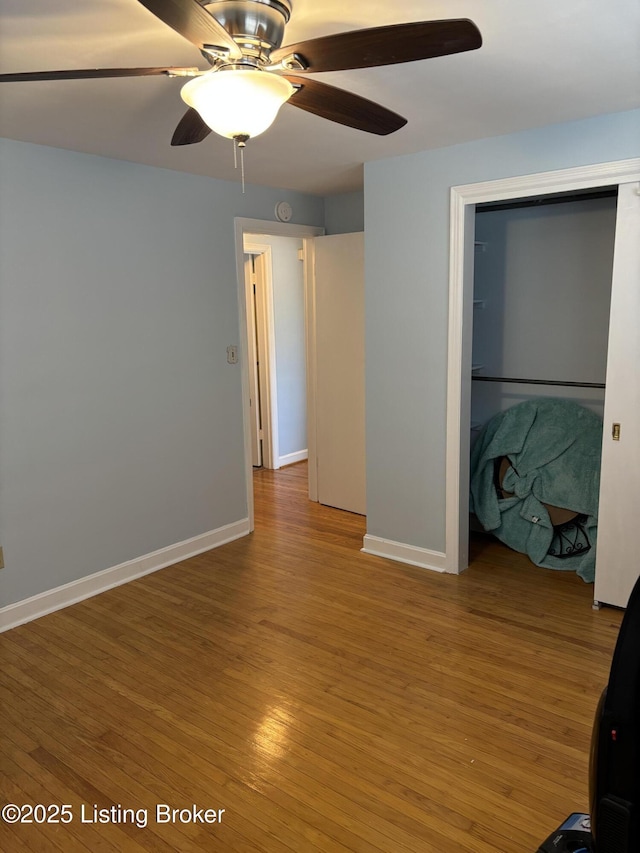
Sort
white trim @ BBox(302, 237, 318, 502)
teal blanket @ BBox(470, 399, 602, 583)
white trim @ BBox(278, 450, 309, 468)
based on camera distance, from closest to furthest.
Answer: teal blanket @ BBox(470, 399, 602, 583) → white trim @ BBox(302, 237, 318, 502) → white trim @ BBox(278, 450, 309, 468)

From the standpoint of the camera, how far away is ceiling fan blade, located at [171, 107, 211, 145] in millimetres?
1988

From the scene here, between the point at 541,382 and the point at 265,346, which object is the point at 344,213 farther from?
the point at 541,382

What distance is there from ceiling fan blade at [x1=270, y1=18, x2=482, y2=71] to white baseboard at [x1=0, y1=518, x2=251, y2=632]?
2.87m

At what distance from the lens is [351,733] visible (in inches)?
94.4

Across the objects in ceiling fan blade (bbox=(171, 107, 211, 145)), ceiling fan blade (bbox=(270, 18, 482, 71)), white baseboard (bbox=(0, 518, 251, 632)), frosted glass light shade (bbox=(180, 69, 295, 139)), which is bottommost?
white baseboard (bbox=(0, 518, 251, 632))

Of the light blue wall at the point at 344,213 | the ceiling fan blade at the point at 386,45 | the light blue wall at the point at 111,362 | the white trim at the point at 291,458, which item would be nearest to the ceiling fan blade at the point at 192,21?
the ceiling fan blade at the point at 386,45

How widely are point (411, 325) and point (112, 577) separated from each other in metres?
2.25

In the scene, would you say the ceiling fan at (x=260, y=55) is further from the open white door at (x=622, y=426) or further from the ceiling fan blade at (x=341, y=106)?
the open white door at (x=622, y=426)

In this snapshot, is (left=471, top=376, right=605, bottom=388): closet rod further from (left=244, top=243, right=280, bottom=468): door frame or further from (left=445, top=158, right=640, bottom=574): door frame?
(left=244, top=243, right=280, bottom=468): door frame

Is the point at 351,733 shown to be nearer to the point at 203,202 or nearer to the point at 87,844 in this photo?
the point at 87,844

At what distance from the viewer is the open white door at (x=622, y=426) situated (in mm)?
2949

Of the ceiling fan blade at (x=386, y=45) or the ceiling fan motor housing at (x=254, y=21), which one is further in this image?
the ceiling fan motor housing at (x=254, y=21)

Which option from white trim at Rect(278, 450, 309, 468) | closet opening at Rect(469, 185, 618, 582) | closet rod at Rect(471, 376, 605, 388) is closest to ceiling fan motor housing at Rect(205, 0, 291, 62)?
closet opening at Rect(469, 185, 618, 582)

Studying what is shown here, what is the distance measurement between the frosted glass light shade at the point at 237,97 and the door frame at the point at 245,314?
263 centimetres
